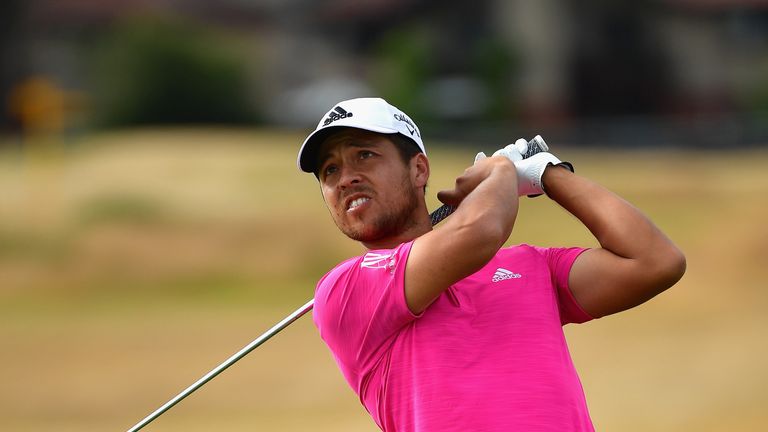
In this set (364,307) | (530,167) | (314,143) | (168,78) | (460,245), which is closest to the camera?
(460,245)

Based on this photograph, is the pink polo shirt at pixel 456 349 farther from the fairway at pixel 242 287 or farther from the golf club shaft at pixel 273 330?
the fairway at pixel 242 287

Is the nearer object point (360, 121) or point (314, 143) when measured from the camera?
point (360, 121)

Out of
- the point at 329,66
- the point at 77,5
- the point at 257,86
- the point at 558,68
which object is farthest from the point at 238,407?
the point at 77,5

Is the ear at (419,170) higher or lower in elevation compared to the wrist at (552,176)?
higher

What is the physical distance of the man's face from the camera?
13.1 feet

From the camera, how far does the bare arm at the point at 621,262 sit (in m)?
4.06

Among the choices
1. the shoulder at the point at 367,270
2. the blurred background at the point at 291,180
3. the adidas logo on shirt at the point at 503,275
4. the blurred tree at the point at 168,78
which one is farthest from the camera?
the blurred tree at the point at 168,78

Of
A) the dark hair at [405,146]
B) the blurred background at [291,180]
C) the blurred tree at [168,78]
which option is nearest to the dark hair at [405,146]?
the dark hair at [405,146]

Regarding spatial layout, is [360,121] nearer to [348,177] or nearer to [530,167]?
[348,177]

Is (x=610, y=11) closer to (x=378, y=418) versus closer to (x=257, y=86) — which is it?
(x=257, y=86)

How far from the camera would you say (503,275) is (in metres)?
3.89

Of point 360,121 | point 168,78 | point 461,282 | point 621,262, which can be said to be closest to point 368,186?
point 360,121

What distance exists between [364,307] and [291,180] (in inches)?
772

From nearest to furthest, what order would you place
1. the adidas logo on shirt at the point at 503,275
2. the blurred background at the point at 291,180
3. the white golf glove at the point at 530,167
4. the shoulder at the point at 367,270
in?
1. the shoulder at the point at 367,270
2. the adidas logo on shirt at the point at 503,275
3. the white golf glove at the point at 530,167
4. the blurred background at the point at 291,180
